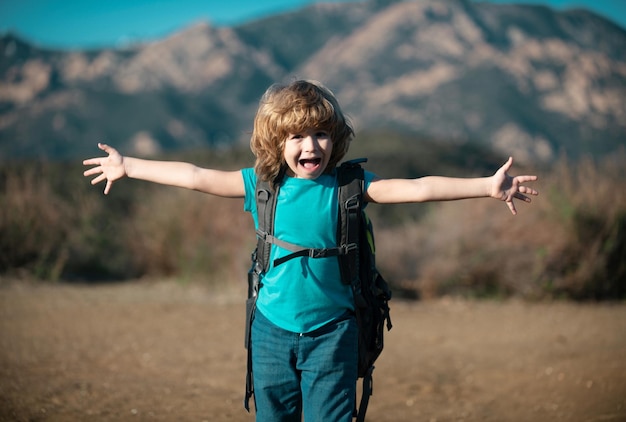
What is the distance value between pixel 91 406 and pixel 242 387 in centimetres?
117

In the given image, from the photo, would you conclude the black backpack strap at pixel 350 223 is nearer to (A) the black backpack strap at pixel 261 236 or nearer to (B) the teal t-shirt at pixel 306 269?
(B) the teal t-shirt at pixel 306 269

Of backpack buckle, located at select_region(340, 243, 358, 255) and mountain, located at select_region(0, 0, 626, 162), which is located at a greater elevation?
mountain, located at select_region(0, 0, 626, 162)

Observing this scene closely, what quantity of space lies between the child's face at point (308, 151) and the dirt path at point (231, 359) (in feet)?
6.74

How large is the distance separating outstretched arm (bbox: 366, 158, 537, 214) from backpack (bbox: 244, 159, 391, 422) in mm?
134

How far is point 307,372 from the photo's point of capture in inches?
115

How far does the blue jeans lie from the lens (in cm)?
287

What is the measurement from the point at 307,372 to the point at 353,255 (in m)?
0.53

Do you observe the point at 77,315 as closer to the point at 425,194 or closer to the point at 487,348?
the point at 487,348

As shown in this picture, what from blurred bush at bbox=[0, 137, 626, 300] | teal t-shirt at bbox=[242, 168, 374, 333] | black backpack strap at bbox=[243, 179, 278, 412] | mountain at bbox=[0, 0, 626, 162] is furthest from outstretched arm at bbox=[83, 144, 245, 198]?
mountain at bbox=[0, 0, 626, 162]

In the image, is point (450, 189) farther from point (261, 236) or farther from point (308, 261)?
point (261, 236)

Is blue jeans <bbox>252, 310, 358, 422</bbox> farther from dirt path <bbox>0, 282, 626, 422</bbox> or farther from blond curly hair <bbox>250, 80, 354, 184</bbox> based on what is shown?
dirt path <bbox>0, 282, 626, 422</bbox>

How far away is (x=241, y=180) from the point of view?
10.3 feet

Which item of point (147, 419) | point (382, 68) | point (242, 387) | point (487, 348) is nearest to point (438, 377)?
point (487, 348)

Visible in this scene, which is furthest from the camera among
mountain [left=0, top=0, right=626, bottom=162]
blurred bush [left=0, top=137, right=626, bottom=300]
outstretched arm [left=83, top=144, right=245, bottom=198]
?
mountain [left=0, top=0, right=626, bottom=162]
